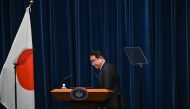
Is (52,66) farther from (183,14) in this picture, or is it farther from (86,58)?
(183,14)

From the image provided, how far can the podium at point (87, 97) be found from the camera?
4355 mm

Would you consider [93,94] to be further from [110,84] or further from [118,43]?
[118,43]

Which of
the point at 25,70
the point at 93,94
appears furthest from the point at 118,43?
the point at 93,94

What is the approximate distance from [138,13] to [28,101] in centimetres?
239

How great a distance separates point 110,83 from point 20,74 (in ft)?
5.60

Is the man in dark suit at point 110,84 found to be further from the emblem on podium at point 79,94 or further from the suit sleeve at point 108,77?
the emblem on podium at point 79,94

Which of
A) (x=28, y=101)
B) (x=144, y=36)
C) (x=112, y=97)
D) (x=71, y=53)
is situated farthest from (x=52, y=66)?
(x=112, y=97)

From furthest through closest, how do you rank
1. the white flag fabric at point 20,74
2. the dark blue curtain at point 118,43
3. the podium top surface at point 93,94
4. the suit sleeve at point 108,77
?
the dark blue curtain at point 118,43
the white flag fabric at point 20,74
the suit sleeve at point 108,77
the podium top surface at point 93,94

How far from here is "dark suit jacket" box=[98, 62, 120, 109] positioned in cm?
474

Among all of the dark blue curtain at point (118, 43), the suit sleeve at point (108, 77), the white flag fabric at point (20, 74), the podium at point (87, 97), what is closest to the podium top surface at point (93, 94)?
the podium at point (87, 97)

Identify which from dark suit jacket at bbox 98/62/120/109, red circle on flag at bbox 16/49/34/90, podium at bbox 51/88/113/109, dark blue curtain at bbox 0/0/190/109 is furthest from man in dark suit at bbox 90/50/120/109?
dark blue curtain at bbox 0/0/190/109

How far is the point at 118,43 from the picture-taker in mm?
6480

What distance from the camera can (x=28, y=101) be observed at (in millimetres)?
5898

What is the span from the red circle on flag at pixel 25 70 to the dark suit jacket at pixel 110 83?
4.81 ft
